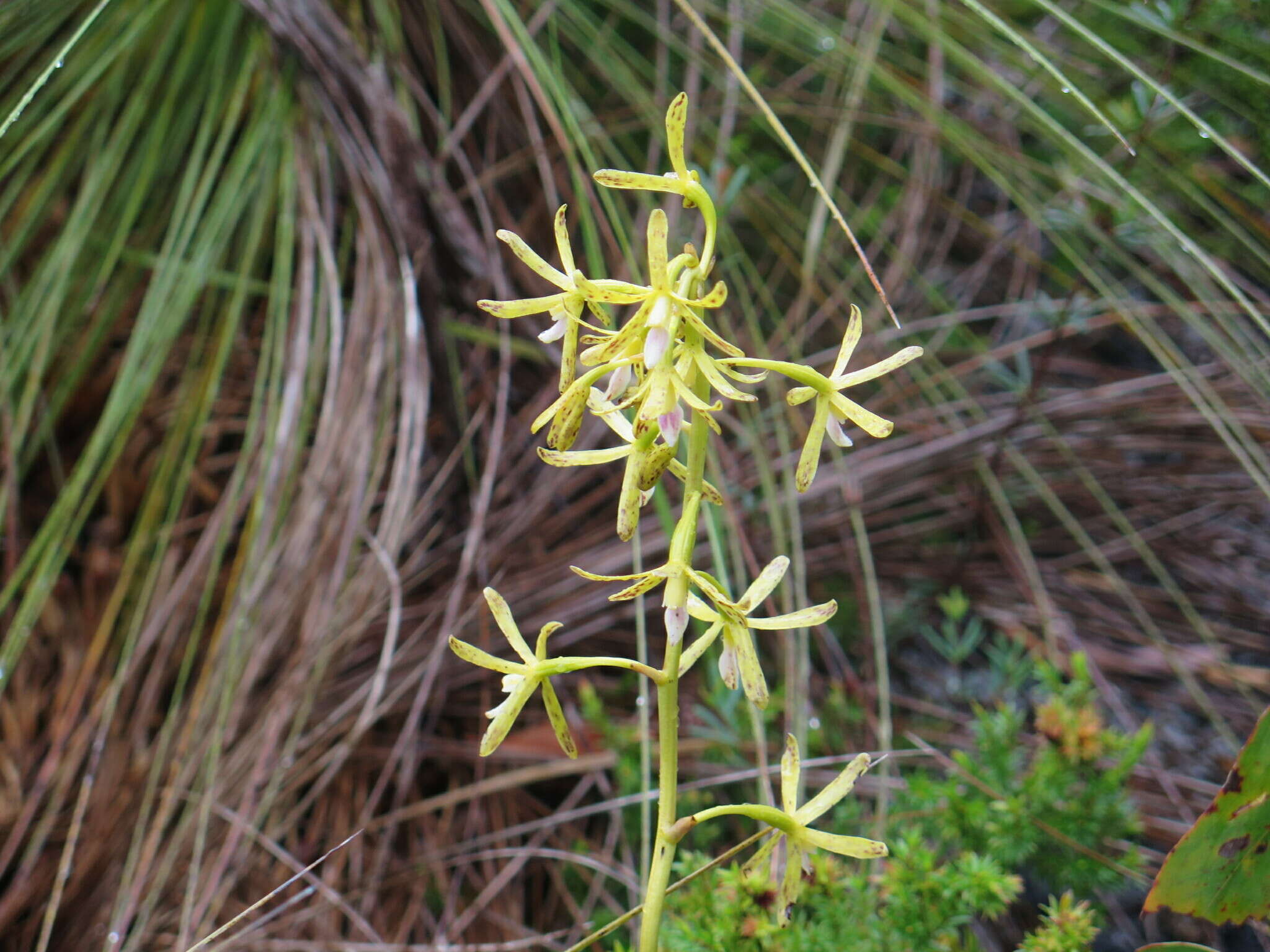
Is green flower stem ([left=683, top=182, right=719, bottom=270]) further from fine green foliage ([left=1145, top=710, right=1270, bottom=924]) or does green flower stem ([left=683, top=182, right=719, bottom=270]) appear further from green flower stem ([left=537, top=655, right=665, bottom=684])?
fine green foliage ([left=1145, top=710, right=1270, bottom=924])

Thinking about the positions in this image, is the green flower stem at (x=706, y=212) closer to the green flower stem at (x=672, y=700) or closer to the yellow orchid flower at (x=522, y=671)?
the green flower stem at (x=672, y=700)

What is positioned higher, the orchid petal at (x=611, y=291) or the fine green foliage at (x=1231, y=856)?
the orchid petal at (x=611, y=291)

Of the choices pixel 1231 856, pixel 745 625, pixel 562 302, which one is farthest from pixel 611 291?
pixel 1231 856

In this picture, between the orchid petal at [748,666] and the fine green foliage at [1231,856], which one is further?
the fine green foliage at [1231,856]

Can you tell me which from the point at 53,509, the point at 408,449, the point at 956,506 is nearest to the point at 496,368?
the point at 408,449

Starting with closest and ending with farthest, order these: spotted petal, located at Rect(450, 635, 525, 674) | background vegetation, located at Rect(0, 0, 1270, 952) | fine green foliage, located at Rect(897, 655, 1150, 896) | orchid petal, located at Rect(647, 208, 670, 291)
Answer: orchid petal, located at Rect(647, 208, 670, 291) < spotted petal, located at Rect(450, 635, 525, 674) < fine green foliage, located at Rect(897, 655, 1150, 896) < background vegetation, located at Rect(0, 0, 1270, 952)

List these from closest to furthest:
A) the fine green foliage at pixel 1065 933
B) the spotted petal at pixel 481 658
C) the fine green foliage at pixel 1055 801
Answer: the spotted petal at pixel 481 658 → the fine green foliage at pixel 1065 933 → the fine green foliage at pixel 1055 801

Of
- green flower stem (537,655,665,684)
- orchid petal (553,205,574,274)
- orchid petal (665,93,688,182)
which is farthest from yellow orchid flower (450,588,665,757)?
orchid petal (665,93,688,182)

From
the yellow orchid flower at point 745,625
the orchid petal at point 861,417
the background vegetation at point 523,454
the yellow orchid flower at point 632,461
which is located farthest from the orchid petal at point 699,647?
the background vegetation at point 523,454
